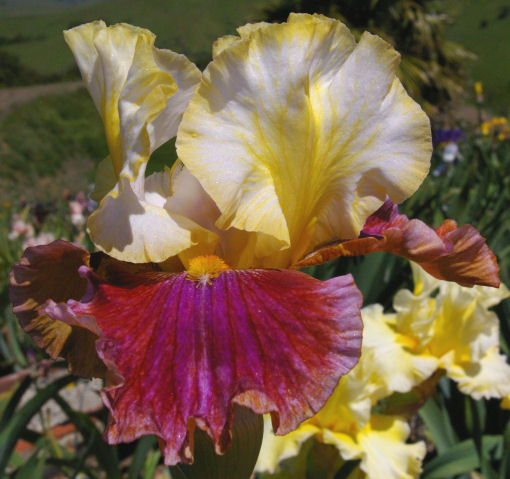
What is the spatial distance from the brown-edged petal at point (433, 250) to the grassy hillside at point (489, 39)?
101 feet

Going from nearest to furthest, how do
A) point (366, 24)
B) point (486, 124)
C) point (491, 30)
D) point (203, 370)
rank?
1. point (203, 370)
2. point (486, 124)
3. point (366, 24)
4. point (491, 30)

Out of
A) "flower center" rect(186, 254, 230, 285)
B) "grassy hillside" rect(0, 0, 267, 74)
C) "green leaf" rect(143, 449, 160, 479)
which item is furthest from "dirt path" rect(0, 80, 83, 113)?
"flower center" rect(186, 254, 230, 285)

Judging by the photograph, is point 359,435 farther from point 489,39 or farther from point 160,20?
point 489,39

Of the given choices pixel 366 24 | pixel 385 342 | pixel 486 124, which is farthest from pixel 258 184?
pixel 366 24

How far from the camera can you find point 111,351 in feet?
1.51

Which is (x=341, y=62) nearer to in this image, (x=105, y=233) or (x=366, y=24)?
(x=105, y=233)

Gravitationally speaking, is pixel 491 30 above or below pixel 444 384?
below

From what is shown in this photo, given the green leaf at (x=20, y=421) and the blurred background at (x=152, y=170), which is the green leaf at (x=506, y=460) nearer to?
the blurred background at (x=152, y=170)

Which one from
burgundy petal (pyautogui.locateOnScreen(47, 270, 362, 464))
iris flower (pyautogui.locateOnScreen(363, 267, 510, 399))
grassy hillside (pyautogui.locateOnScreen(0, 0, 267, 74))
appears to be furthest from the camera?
grassy hillside (pyautogui.locateOnScreen(0, 0, 267, 74))

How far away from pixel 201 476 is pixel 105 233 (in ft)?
1.00

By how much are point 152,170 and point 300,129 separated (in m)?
0.31

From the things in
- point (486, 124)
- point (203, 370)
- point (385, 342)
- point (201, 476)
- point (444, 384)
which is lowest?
point (486, 124)

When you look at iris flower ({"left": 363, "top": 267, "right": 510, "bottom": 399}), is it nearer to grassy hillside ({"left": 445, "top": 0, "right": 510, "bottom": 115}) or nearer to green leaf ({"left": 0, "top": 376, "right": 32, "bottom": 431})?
green leaf ({"left": 0, "top": 376, "right": 32, "bottom": 431})

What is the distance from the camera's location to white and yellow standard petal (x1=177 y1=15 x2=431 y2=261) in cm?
55
